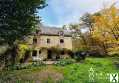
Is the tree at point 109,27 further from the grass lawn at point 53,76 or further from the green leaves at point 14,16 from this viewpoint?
the green leaves at point 14,16

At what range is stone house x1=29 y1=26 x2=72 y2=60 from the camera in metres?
60.9

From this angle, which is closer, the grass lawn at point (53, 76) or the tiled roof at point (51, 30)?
the grass lawn at point (53, 76)

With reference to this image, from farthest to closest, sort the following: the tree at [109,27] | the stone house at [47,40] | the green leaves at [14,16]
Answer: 1. the stone house at [47,40]
2. the tree at [109,27]
3. the green leaves at [14,16]

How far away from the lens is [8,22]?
29.2m

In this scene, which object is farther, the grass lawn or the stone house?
the stone house

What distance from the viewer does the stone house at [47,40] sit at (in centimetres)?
6094

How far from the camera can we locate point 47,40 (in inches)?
2516

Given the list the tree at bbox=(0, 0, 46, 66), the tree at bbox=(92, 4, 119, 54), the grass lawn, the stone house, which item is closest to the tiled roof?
the stone house

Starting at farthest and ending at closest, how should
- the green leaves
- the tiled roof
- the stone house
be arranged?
1. the tiled roof
2. the stone house
3. the green leaves

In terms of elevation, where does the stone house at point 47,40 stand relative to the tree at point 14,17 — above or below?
below

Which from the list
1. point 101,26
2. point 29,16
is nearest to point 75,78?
point 29,16

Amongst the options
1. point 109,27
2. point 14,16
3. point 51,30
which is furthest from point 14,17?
point 51,30

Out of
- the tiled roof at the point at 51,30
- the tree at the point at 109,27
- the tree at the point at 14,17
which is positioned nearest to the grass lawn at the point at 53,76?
the tree at the point at 14,17

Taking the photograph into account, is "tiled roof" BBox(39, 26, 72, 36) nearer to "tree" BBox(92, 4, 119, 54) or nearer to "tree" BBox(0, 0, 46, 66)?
"tree" BBox(92, 4, 119, 54)
